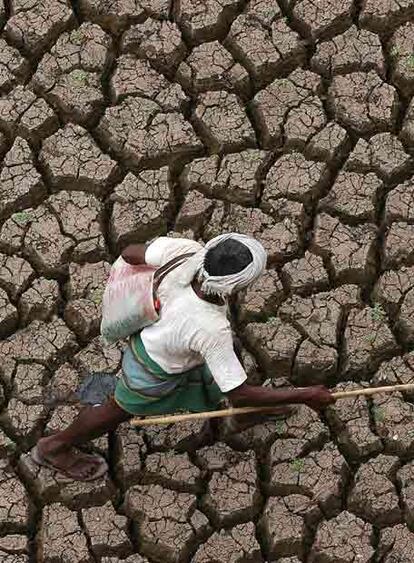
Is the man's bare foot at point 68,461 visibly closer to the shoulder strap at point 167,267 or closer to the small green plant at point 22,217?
the shoulder strap at point 167,267

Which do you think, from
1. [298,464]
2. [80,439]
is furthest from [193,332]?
[298,464]

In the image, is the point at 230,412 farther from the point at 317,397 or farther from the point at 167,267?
the point at 167,267

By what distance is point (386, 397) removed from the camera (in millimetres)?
5254

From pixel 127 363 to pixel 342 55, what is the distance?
7.06ft

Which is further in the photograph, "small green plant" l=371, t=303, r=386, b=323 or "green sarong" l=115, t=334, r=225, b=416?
"small green plant" l=371, t=303, r=386, b=323

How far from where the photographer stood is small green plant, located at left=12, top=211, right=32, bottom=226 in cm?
576

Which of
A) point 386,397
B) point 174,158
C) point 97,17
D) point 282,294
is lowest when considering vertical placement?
point 386,397

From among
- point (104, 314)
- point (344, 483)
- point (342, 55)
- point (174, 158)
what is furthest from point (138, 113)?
point (344, 483)

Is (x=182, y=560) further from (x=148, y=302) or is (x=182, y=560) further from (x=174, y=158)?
(x=174, y=158)

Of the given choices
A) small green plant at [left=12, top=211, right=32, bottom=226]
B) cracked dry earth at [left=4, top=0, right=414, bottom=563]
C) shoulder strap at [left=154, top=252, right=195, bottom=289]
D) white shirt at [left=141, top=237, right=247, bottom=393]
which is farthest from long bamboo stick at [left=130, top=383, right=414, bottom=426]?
small green plant at [left=12, top=211, right=32, bottom=226]

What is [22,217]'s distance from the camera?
5.77 metres

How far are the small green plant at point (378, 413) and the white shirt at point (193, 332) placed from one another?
0.89m

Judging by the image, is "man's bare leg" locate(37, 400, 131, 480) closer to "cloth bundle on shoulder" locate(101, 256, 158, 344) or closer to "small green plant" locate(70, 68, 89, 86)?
"cloth bundle on shoulder" locate(101, 256, 158, 344)

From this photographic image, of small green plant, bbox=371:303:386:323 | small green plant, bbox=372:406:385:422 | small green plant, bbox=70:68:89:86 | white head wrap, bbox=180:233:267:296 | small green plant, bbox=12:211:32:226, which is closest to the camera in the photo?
white head wrap, bbox=180:233:267:296
